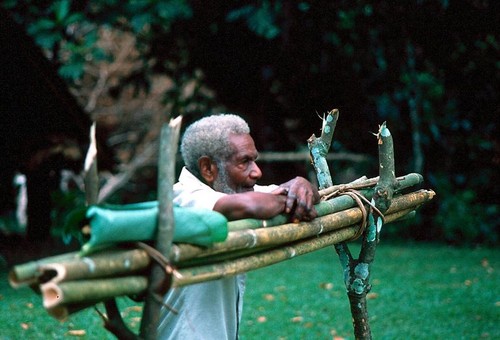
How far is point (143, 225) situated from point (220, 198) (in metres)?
0.69

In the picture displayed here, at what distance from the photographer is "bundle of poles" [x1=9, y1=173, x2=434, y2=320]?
2.08 m

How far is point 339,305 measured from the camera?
702 centimetres

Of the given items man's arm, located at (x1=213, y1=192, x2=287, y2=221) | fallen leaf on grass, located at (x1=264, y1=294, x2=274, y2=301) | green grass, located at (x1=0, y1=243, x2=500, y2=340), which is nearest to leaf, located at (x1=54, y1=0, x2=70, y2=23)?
green grass, located at (x1=0, y1=243, x2=500, y2=340)

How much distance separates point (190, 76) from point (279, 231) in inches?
351

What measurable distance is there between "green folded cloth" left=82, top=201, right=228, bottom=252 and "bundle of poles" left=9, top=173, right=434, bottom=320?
1.6 inches

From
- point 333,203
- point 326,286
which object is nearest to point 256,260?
point 333,203

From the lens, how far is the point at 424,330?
6.03 m

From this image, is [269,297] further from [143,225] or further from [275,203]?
[143,225]

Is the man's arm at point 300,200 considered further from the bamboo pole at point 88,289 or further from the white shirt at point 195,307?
the bamboo pole at point 88,289

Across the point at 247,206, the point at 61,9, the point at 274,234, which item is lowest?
the point at 274,234

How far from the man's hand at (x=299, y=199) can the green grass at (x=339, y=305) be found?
2294mm

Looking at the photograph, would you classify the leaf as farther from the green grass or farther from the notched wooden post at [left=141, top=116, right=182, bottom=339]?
the notched wooden post at [left=141, top=116, right=182, bottom=339]

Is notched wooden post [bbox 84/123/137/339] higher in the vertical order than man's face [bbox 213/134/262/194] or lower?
lower

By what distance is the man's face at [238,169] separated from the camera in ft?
11.4
